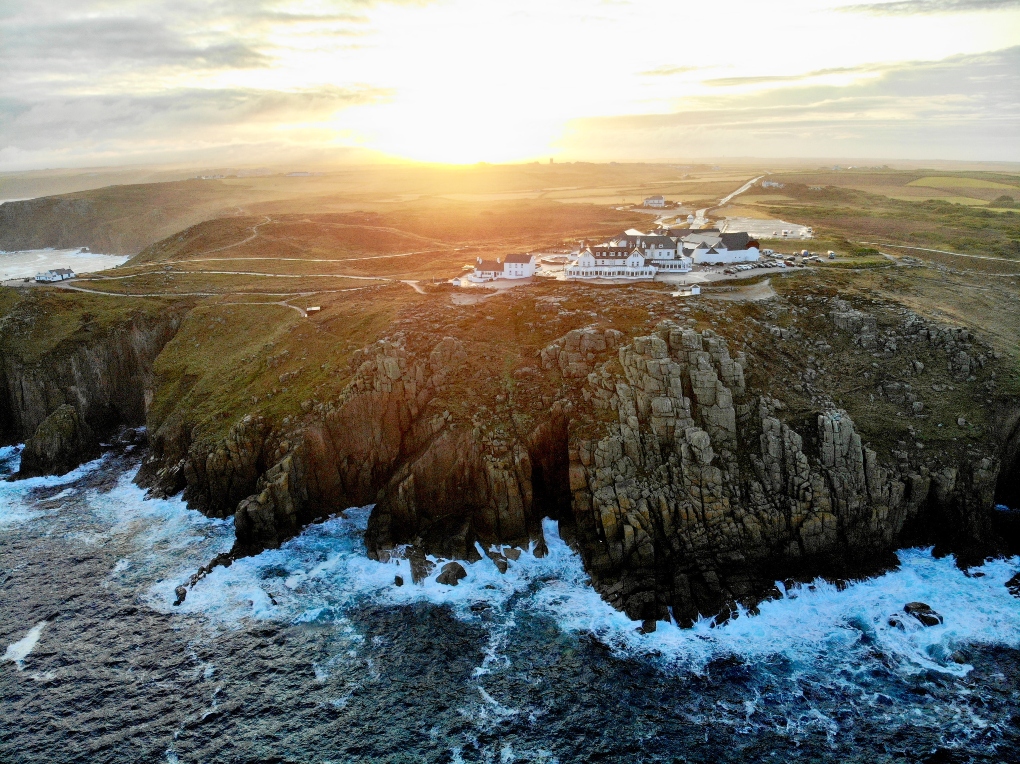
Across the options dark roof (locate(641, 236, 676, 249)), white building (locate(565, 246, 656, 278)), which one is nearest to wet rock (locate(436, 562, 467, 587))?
white building (locate(565, 246, 656, 278))

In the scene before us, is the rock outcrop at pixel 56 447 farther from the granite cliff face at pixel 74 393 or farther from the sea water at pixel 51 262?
the sea water at pixel 51 262

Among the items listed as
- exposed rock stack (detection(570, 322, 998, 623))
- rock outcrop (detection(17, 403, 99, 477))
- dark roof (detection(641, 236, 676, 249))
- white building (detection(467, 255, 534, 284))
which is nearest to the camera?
exposed rock stack (detection(570, 322, 998, 623))

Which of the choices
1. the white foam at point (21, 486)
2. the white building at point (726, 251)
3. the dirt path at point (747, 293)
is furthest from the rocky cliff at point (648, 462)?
the white building at point (726, 251)

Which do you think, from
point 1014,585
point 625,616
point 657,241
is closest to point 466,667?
point 625,616

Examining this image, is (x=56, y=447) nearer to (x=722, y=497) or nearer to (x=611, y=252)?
(x=722, y=497)

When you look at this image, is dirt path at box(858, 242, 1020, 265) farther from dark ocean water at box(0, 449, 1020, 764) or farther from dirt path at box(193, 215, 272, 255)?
dirt path at box(193, 215, 272, 255)
